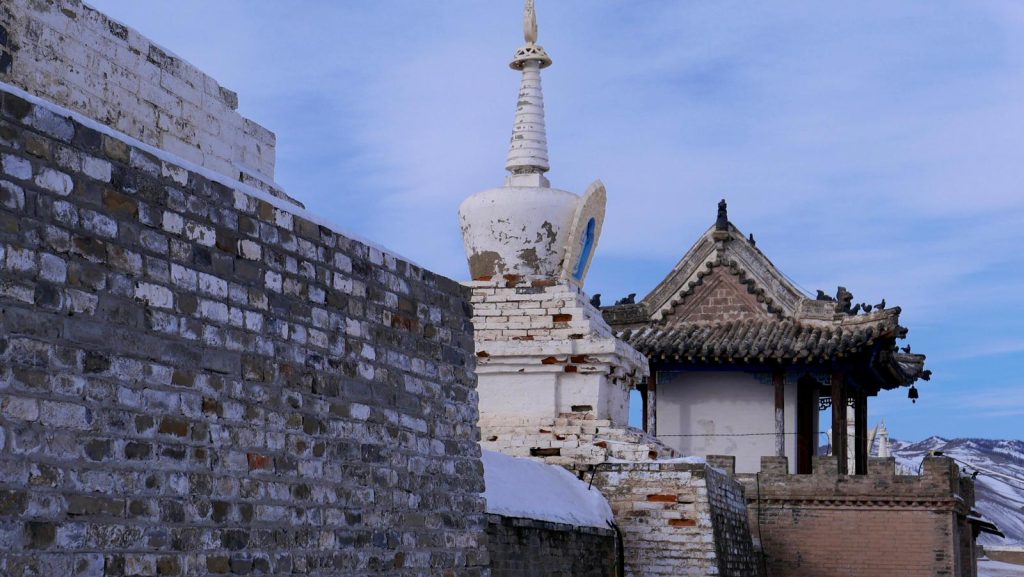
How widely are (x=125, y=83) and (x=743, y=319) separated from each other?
65.2 ft

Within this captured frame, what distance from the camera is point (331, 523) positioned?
28.6 feet

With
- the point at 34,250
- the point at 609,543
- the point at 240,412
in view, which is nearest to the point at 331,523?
the point at 240,412

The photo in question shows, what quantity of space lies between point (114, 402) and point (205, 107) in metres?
3.84

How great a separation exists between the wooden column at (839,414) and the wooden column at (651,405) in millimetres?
3298

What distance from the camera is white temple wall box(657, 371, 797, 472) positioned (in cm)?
2695

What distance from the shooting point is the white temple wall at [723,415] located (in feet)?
88.4

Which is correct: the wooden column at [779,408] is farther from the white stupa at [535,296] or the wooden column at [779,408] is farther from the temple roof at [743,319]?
→ the white stupa at [535,296]

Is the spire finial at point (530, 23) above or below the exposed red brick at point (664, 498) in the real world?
above

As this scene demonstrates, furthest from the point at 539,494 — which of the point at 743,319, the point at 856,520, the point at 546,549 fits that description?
the point at 743,319

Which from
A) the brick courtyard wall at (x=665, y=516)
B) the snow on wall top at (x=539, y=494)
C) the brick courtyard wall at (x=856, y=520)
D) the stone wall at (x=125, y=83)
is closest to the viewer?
the stone wall at (x=125, y=83)

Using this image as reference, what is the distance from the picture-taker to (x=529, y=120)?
18.3m

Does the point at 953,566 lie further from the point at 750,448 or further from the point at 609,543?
the point at 609,543

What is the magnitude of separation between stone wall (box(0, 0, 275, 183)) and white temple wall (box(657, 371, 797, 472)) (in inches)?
682

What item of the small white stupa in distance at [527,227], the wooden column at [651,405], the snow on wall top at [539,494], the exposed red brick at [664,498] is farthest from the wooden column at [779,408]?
the snow on wall top at [539,494]
